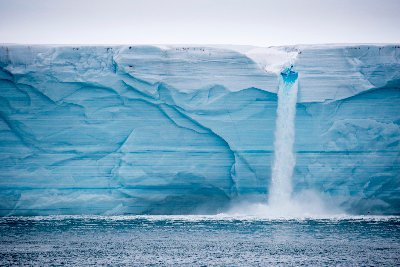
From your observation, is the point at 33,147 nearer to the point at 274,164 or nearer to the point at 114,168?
the point at 114,168

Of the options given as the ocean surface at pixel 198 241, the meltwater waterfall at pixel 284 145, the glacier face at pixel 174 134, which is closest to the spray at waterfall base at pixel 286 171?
the meltwater waterfall at pixel 284 145

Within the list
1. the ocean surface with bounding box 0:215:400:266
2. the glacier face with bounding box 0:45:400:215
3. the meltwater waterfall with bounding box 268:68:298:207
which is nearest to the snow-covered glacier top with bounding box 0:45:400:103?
the glacier face with bounding box 0:45:400:215

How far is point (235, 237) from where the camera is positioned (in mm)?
12055

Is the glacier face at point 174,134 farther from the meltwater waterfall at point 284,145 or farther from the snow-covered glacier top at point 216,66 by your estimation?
the meltwater waterfall at point 284,145

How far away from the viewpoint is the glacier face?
569 inches

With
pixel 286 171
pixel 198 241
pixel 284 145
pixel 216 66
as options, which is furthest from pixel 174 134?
pixel 198 241

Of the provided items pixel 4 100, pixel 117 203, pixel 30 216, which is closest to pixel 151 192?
pixel 117 203

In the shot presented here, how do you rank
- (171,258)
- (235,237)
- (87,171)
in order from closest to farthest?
(171,258)
(235,237)
(87,171)

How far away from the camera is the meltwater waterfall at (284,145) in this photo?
14562 millimetres

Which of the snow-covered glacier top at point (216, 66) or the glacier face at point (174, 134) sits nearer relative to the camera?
the glacier face at point (174, 134)

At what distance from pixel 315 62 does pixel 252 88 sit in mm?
1455

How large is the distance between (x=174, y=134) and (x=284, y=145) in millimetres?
2289

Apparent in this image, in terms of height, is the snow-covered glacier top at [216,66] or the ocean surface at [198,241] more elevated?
the snow-covered glacier top at [216,66]

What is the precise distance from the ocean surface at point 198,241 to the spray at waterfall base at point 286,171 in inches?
16.5
